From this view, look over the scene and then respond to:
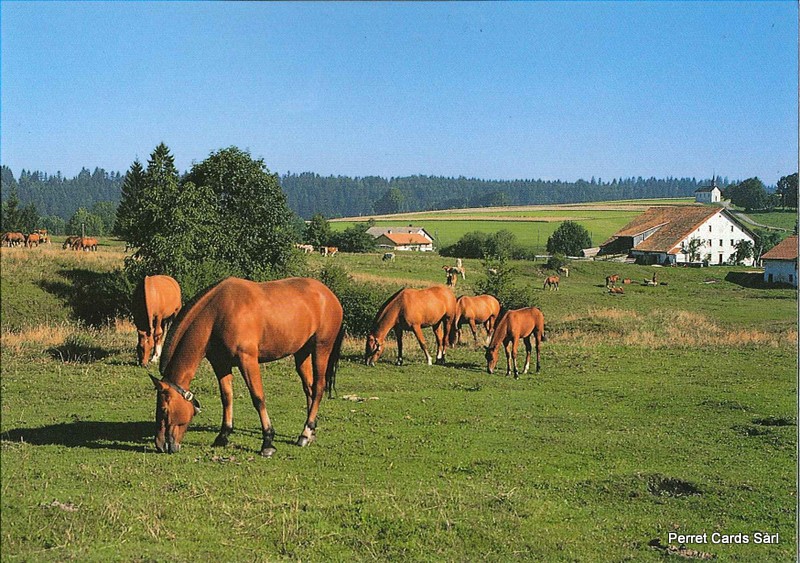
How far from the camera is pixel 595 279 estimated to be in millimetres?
53094

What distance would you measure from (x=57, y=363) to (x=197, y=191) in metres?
11.4

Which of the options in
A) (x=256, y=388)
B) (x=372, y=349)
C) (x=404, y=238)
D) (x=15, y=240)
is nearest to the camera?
(x=256, y=388)

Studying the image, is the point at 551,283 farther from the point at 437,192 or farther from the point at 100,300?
the point at 437,192

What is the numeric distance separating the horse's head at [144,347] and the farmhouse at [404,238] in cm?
6889

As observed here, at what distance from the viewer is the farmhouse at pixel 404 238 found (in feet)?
287

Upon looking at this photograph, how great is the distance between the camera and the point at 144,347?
49.2 ft

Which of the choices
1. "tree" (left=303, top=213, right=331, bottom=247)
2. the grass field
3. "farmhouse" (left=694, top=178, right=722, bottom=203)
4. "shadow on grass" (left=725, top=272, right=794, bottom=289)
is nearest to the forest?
"farmhouse" (left=694, top=178, right=722, bottom=203)

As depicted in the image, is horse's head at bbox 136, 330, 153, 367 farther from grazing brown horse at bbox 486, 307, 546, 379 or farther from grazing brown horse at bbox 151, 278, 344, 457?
grazing brown horse at bbox 486, 307, 546, 379

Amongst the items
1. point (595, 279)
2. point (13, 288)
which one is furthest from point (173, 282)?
point (595, 279)

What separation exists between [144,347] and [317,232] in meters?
55.5

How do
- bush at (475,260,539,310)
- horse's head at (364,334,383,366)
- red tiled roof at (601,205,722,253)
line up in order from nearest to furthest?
horse's head at (364,334,383,366) < bush at (475,260,539,310) < red tiled roof at (601,205,722,253)

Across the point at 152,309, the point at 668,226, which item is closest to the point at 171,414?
the point at 152,309

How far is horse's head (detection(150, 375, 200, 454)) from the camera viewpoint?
324 inches

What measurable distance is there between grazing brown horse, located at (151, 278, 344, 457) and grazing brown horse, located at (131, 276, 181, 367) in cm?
615
